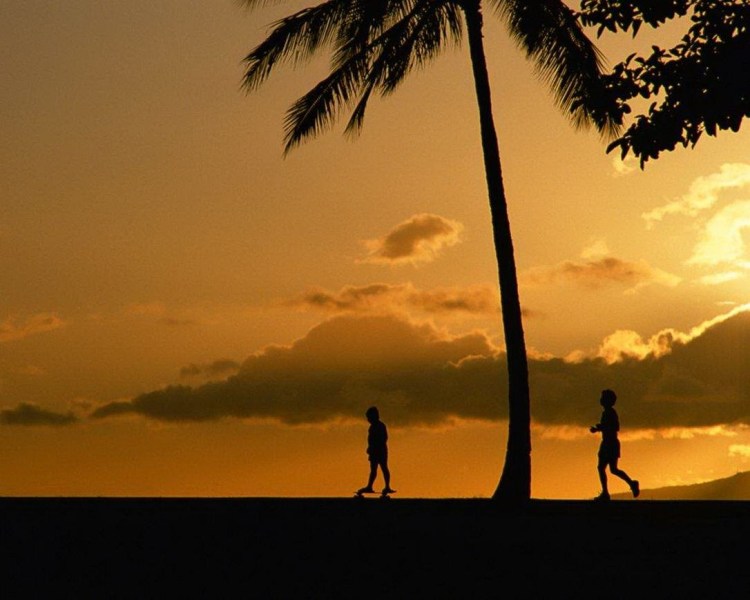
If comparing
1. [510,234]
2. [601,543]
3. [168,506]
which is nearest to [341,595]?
[601,543]

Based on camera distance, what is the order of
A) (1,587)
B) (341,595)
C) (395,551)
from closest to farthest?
(341,595) → (1,587) → (395,551)

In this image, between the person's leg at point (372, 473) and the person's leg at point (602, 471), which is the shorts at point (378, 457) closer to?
the person's leg at point (372, 473)

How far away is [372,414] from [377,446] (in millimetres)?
588

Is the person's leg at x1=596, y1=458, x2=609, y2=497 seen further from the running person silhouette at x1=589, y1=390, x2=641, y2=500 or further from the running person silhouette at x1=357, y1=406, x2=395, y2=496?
the running person silhouette at x1=357, y1=406, x2=395, y2=496

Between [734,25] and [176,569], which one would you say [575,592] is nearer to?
[176,569]

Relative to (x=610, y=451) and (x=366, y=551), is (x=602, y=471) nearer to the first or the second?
(x=610, y=451)

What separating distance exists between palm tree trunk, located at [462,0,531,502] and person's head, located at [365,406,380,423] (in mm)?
2461

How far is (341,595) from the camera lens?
10.4m

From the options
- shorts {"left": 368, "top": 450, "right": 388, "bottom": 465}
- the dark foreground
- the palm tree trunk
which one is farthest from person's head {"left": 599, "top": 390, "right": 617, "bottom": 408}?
shorts {"left": 368, "top": 450, "right": 388, "bottom": 465}

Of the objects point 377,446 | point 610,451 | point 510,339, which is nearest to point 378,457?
point 377,446

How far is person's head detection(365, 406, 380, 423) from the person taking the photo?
23656mm

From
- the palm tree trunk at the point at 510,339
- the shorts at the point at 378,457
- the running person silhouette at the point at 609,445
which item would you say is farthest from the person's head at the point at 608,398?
the shorts at the point at 378,457

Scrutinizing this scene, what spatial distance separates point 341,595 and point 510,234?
14.5 metres

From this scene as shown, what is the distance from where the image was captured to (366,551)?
44.4ft
